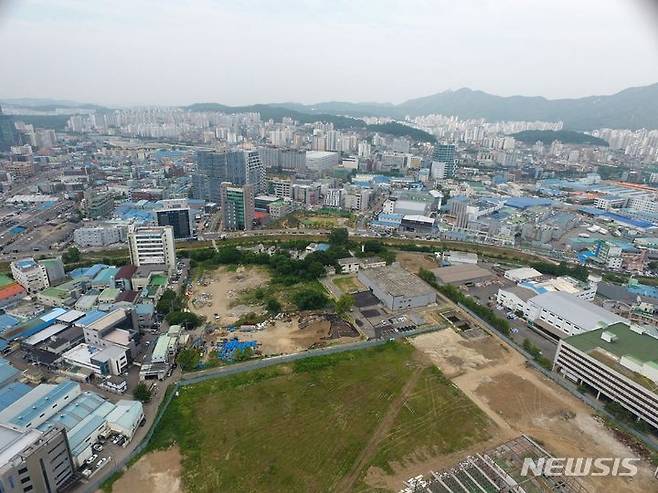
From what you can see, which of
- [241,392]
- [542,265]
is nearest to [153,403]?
[241,392]

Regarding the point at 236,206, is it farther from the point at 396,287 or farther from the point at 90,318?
the point at 90,318

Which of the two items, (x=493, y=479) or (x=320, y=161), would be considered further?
(x=320, y=161)

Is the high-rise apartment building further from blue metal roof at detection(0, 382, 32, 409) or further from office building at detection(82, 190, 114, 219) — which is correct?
blue metal roof at detection(0, 382, 32, 409)

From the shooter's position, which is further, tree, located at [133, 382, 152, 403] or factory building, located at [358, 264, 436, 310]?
factory building, located at [358, 264, 436, 310]

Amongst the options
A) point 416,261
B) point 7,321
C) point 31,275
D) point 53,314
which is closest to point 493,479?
point 416,261

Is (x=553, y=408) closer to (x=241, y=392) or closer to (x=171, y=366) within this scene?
(x=241, y=392)

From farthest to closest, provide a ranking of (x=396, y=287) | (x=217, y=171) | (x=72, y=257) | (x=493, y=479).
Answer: (x=217, y=171) < (x=72, y=257) < (x=396, y=287) < (x=493, y=479)

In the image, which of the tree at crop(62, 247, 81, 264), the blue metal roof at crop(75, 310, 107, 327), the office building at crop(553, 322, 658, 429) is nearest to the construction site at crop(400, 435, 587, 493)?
the office building at crop(553, 322, 658, 429)
